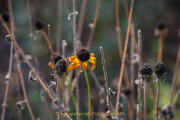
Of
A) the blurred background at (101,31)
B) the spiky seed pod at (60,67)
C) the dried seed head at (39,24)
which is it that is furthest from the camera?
the blurred background at (101,31)

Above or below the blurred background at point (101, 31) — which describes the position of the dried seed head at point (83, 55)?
below

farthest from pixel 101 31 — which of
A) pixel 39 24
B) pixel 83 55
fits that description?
pixel 83 55

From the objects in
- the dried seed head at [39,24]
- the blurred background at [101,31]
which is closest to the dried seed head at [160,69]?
the dried seed head at [39,24]

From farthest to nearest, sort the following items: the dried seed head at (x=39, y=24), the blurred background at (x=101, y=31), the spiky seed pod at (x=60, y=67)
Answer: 1. the blurred background at (x=101, y=31)
2. the dried seed head at (x=39, y=24)
3. the spiky seed pod at (x=60, y=67)

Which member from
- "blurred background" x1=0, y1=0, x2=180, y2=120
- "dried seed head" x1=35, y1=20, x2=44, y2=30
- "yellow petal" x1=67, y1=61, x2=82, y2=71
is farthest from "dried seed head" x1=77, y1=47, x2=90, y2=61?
"blurred background" x1=0, y1=0, x2=180, y2=120

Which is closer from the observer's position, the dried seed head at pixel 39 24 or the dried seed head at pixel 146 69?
the dried seed head at pixel 146 69

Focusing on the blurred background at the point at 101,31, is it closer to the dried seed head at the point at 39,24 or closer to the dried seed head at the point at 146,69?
the dried seed head at the point at 39,24

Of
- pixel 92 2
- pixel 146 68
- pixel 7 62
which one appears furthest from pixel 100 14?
pixel 146 68

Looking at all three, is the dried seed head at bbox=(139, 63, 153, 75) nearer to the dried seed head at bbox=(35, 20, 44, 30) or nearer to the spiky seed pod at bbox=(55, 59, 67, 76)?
the spiky seed pod at bbox=(55, 59, 67, 76)

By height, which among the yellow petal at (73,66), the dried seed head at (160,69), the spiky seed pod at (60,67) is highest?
the yellow petal at (73,66)

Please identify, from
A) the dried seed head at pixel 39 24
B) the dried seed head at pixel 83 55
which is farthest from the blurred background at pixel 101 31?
the dried seed head at pixel 83 55

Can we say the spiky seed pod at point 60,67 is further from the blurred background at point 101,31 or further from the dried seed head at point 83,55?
the blurred background at point 101,31
